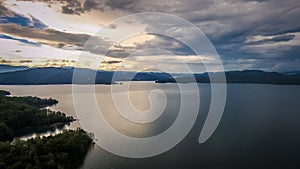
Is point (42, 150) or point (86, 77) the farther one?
point (86, 77)

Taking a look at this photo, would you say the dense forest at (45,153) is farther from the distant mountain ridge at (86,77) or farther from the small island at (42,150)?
the distant mountain ridge at (86,77)

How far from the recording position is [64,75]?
338 ft

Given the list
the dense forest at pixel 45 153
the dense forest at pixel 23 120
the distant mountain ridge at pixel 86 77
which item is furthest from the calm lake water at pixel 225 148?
the distant mountain ridge at pixel 86 77

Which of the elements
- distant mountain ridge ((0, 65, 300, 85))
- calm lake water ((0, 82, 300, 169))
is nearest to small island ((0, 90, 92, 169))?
calm lake water ((0, 82, 300, 169))

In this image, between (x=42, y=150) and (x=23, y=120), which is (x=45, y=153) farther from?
(x=23, y=120)

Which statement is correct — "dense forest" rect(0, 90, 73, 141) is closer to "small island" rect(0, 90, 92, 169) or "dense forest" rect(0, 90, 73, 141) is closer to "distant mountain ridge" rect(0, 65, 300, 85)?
"small island" rect(0, 90, 92, 169)

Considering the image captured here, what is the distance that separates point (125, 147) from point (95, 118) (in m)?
10.8

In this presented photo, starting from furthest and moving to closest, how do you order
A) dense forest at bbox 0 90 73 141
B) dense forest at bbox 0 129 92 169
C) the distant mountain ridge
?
the distant mountain ridge → dense forest at bbox 0 90 73 141 → dense forest at bbox 0 129 92 169

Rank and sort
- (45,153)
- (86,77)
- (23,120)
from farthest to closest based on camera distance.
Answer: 1. (86,77)
2. (23,120)
3. (45,153)

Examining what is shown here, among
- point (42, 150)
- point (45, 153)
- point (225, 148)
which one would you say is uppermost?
point (42, 150)

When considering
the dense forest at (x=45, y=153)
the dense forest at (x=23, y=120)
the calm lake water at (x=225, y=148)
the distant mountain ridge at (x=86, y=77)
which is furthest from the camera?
the distant mountain ridge at (x=86, y=77)

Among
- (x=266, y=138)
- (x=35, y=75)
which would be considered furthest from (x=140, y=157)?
(x=35, y=75)

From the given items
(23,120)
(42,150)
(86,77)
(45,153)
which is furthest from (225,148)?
(86,77)

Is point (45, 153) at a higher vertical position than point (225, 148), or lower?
higher
